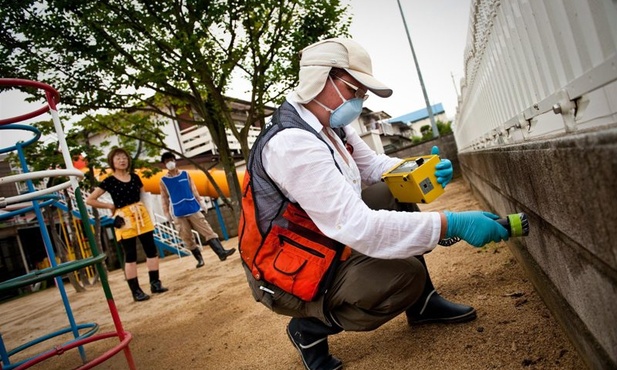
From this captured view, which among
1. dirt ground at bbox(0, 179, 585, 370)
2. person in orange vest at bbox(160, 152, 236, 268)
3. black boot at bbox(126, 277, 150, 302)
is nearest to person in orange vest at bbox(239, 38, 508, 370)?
dirt ground at bbox(0, 179, 585, 370)

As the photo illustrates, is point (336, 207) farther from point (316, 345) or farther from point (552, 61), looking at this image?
point (552, 61)

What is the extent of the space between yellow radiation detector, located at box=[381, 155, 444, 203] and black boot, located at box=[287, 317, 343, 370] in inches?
29.7

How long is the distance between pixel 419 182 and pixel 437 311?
0.73 metres

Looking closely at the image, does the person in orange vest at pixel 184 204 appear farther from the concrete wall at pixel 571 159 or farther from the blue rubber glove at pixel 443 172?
the concrete wall at pixel 571 159

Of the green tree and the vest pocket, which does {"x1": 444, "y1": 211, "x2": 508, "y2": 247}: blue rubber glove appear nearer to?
the vest pocket

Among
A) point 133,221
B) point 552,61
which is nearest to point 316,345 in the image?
point 552,61

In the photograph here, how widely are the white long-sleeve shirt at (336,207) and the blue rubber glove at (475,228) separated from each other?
0.26 ft

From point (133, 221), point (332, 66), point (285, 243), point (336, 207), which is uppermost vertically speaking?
point (332, 66)

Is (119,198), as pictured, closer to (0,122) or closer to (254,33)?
(0,122)

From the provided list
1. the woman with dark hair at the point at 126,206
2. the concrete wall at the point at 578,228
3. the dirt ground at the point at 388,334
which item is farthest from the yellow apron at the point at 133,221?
the concrete wall at the point at 578,228

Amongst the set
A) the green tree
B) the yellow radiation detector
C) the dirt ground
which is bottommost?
the dirt ground

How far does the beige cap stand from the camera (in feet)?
5.79

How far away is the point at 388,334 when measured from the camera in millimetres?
2059

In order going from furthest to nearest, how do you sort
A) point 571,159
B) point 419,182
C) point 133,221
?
point 133,221 < point 419,182 < point 571,159
